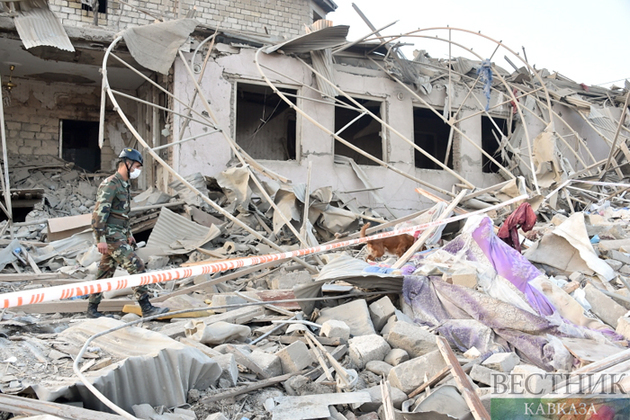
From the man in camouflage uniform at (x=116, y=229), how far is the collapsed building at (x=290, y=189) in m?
0.41

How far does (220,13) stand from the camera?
526 inches

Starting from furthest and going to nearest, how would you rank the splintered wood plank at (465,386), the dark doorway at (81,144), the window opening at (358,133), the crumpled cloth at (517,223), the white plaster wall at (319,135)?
the window opening at (358,133)
the dark doorway at (81,144)
the white plaster wall at (319,135)
the crumpled cloth at (517,223)
the splintered wood plank at (465,386)

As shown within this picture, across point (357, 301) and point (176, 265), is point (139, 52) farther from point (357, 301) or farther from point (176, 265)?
point (357, 301)

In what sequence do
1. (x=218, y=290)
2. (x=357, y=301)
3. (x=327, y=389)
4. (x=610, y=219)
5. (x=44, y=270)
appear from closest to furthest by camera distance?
(x=327, y=389) → (x=357, y=301) → (x=218, y=290) → (x=44, y=270) → (x=610, y=219)

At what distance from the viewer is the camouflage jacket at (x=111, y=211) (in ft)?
13.0

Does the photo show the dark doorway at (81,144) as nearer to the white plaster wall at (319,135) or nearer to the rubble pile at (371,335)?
the white plaster wall at (319,135)

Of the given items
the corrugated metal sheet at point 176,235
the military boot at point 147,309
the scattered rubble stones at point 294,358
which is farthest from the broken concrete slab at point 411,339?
the corrugated metal sheet at point 176,235

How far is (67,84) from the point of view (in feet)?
34.7

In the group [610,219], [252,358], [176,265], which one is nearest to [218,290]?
[176,265]

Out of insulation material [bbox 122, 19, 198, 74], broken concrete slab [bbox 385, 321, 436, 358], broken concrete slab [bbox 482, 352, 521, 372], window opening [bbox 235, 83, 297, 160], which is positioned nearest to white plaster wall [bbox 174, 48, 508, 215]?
insulation material [bbox 122, 19, 198, 74]

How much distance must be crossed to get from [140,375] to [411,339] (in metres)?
1.78

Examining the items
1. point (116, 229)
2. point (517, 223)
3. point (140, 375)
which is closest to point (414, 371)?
point (140, 375)

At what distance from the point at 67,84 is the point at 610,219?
37.0ft

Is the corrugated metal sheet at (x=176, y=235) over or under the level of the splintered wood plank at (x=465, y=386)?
under
